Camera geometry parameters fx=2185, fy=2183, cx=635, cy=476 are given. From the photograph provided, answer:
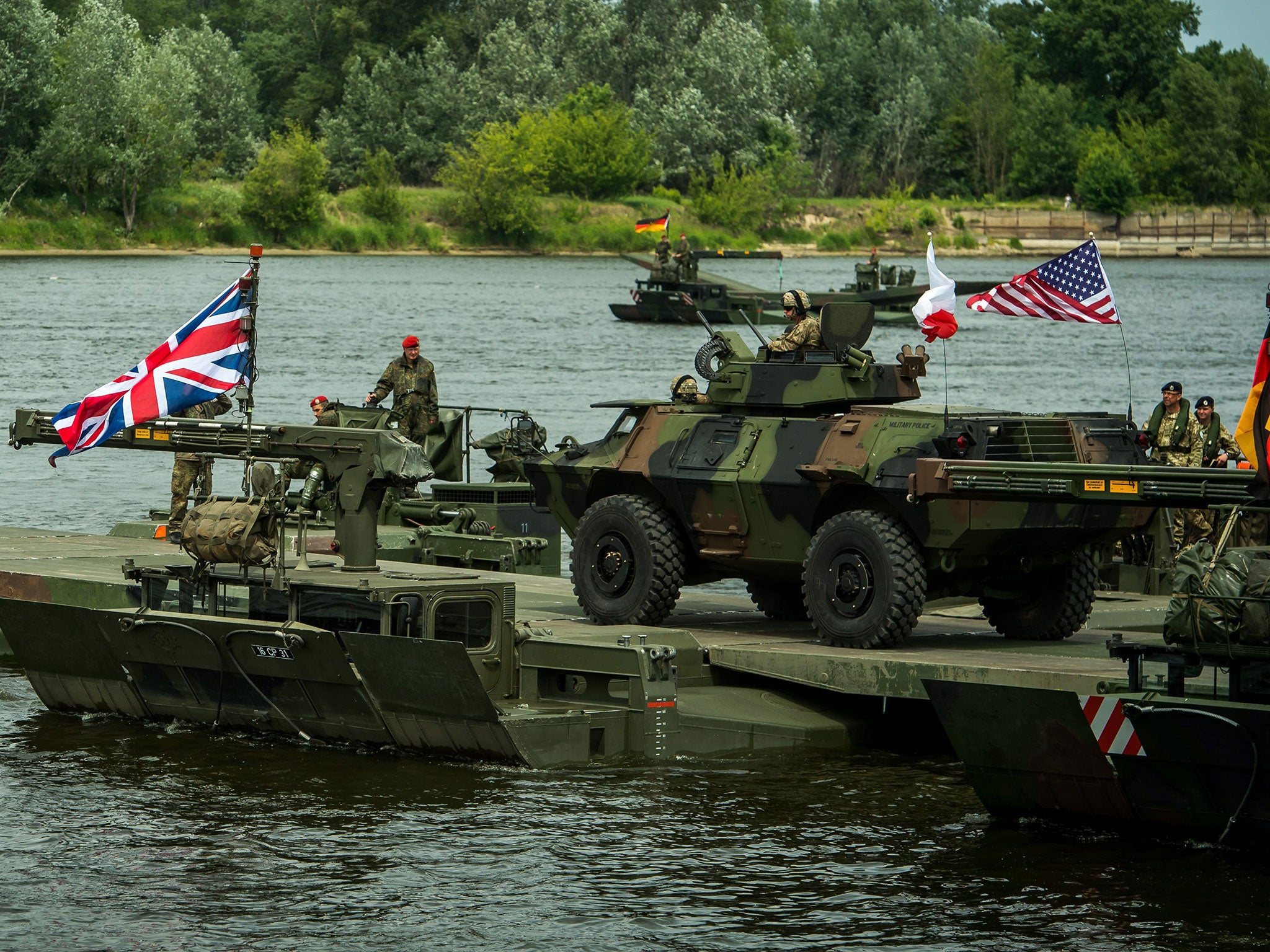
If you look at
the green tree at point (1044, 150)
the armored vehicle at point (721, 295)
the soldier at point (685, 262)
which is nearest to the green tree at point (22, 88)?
the armored vehicle at point (721, 295)

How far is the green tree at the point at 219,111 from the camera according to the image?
96750 mm

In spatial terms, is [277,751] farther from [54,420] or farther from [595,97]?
[595,97]

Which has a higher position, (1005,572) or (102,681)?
(1005,572)

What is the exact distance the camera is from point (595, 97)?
105562 millimetres

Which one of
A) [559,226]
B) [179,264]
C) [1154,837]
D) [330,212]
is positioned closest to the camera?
[1154,837]

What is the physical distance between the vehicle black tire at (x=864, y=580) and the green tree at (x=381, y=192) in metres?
81.5

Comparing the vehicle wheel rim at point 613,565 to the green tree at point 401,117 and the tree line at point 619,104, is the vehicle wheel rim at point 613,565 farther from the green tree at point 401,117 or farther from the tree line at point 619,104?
the green tree at point 401,117

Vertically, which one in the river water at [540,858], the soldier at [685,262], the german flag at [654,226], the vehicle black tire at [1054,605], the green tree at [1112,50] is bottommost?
the river water at [540,858]

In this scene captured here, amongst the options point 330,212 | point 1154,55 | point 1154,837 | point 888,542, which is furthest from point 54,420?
point 1154,55

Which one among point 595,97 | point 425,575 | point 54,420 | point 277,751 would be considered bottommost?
point 277,751

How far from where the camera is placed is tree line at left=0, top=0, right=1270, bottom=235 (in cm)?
8562

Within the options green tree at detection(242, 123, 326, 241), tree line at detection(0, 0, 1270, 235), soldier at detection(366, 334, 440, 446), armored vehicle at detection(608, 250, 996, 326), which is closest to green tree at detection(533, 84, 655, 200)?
tree line at detection(0, 0, 1270, 235)

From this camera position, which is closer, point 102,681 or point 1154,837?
point 1154,837

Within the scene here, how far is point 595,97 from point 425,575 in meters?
91.3
